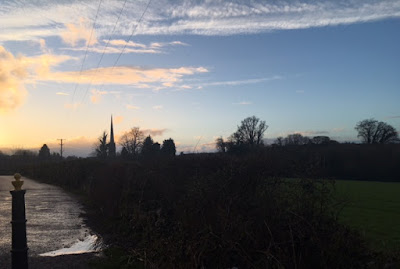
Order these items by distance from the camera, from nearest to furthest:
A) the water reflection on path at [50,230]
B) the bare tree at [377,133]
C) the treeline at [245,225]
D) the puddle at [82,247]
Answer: the treeline at [245,225] < the puddle at [82,247] < the water reflection on path at [50,230] < the bare tree at [377,133]

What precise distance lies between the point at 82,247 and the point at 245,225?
508 centimetres

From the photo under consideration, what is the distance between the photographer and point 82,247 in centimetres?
956

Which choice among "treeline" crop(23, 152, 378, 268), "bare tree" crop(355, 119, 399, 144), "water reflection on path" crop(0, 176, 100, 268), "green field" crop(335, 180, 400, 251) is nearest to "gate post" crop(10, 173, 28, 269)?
"treeline" crop(23, 152, 378, 268)

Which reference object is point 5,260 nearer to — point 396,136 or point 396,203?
point 396,203

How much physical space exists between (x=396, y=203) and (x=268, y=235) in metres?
28.3

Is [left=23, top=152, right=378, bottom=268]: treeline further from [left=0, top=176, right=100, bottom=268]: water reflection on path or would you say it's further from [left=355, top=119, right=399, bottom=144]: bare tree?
[left=355, top=119, right=399, bottom=144]: bare tree

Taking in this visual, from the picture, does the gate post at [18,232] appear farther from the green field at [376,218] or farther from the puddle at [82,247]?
the green field at [376,218]

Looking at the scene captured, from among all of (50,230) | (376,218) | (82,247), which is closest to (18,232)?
(82,247)

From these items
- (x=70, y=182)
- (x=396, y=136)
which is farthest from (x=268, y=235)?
(x=396, y=136)

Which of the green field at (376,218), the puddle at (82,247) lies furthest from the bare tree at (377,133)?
the puddle at (82,247)

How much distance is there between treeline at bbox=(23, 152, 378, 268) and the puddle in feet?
2.07

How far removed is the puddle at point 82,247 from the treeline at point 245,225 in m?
0.63

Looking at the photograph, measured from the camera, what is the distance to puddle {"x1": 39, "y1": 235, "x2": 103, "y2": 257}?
8.88 metres

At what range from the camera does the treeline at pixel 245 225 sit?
5.46 meters
